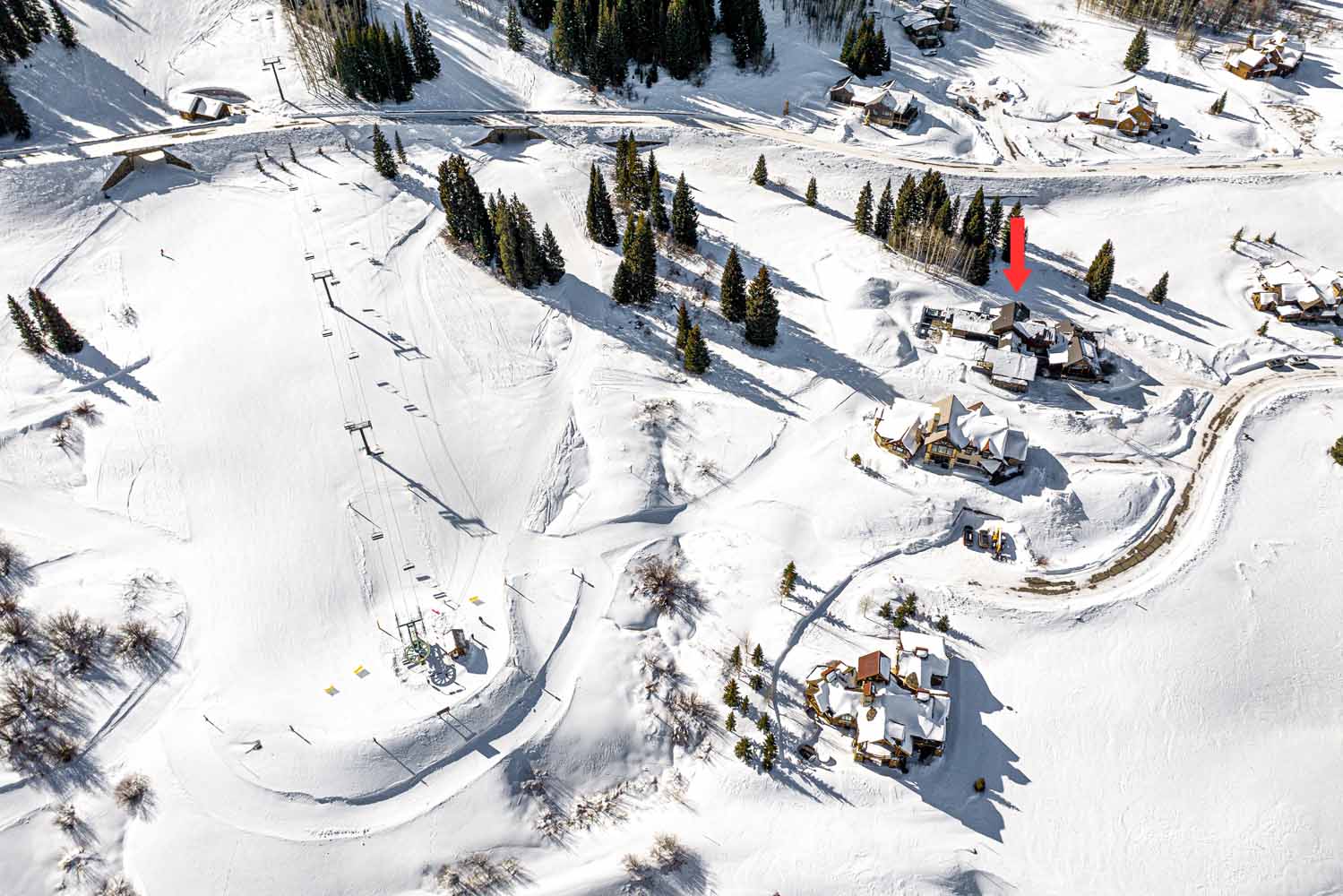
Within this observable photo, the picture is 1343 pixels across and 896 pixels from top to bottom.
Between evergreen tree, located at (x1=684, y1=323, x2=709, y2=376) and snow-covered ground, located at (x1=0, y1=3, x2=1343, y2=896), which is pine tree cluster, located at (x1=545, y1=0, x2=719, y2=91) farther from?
evergreen tree, located at (x1=684, y1=323, x2=709, y2=376)

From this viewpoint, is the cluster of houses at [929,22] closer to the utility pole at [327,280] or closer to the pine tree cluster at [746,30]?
the pine tree cluster at [746,30]

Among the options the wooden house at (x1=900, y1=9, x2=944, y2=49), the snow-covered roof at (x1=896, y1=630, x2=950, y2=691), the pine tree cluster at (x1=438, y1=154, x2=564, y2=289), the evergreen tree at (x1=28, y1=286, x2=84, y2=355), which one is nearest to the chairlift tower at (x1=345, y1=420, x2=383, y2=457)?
the pine tree cluster at (x1=438, y1=154, x2=564, y2=289)

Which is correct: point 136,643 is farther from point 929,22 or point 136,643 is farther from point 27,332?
point 929,22

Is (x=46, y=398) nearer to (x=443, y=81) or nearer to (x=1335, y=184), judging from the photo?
(x=443, y=81)

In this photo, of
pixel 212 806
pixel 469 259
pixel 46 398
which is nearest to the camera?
pixel 212 806

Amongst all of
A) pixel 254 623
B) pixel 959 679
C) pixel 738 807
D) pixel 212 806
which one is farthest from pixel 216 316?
pixel 959 679

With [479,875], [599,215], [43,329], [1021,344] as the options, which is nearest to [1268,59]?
[1021,344]
